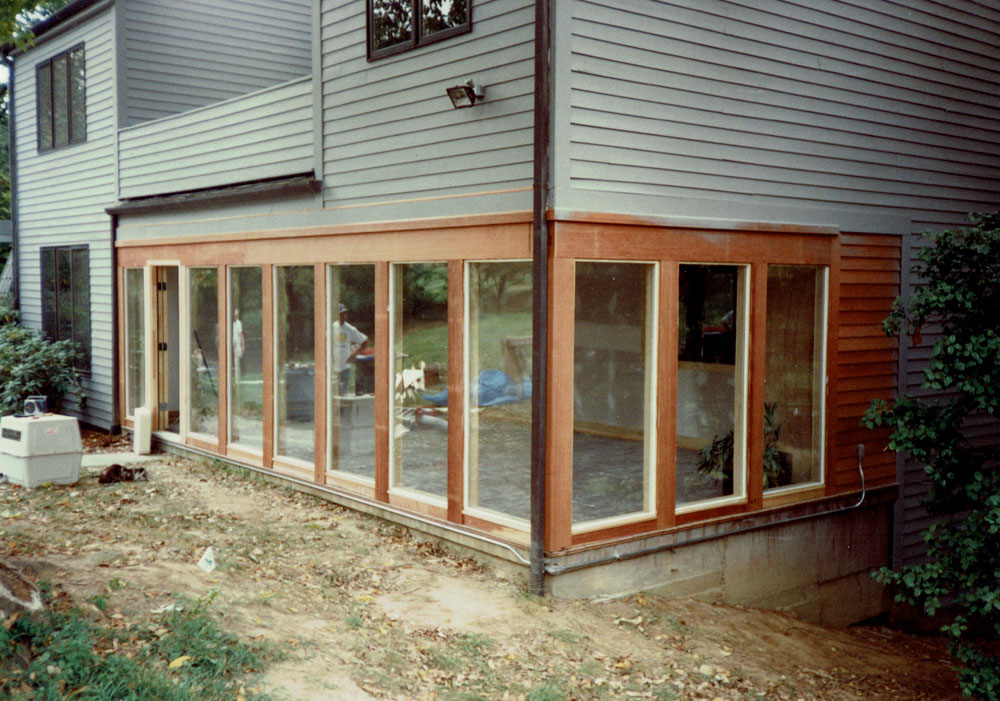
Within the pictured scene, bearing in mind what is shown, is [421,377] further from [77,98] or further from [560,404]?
[77,98]

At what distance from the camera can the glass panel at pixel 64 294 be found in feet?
50.9

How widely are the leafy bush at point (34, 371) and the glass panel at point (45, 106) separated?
3433 mm

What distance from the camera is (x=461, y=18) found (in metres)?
7.97

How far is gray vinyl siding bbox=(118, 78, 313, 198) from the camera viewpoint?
10336 millimetres

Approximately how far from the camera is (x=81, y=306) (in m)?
15.1

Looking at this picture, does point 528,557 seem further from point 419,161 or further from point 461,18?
point 461,18

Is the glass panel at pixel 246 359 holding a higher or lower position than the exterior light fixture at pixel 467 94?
lower

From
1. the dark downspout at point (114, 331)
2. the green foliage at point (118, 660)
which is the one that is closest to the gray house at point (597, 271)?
the dark downspout at point (114, 331)

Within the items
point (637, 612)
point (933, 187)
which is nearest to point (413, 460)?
point (637, 612)

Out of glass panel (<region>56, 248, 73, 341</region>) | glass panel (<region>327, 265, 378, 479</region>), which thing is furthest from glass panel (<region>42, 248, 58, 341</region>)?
glass panel (<region>327, 265, 378, 479</region>)

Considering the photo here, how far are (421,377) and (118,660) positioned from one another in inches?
162

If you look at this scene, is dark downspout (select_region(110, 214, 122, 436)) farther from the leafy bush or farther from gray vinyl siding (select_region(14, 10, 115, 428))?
the leafy bush

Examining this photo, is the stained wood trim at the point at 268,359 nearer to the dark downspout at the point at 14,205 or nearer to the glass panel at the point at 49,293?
the glass panel at the point at 49,293

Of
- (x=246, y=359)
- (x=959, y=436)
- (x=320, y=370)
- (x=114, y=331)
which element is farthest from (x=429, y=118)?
(x=114, y=331)
